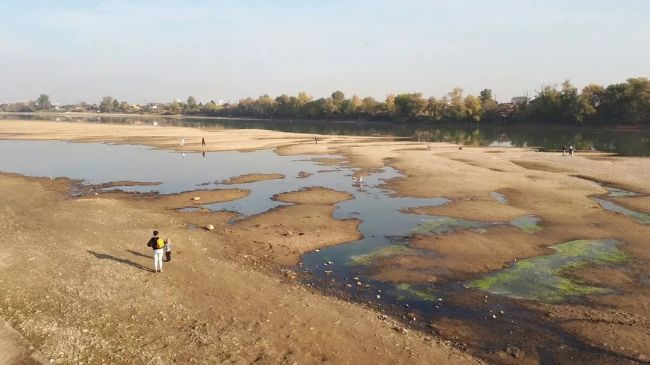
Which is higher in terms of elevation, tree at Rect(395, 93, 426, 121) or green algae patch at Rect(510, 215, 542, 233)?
tree at Rect(395, 93, 426, 121)

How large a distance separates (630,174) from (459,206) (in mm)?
25593

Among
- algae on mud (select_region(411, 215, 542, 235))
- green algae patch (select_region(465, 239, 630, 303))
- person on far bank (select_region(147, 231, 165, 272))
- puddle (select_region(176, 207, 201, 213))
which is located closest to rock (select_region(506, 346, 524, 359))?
green algae patch (select_region(465, 239, 630, 303))

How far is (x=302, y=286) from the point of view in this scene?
18266 millimetres

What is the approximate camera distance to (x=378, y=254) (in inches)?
892

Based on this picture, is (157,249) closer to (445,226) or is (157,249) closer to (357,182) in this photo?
(445,226)

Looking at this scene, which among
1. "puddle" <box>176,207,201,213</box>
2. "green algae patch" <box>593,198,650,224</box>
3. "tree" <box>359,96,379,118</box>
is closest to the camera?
"green algae patch" <box>593,198,650,224</box>

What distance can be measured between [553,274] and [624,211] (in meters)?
15.7

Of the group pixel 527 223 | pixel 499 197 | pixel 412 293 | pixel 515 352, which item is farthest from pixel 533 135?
pixel 515 352

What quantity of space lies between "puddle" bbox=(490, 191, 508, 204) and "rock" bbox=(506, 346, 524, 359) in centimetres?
2166

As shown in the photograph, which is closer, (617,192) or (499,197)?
(499,197)

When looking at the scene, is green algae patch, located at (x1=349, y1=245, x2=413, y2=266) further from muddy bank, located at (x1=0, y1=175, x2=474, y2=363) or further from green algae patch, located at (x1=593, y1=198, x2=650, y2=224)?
green algae patch, located at (x1=593, y1=198, x2=650, y2=224)

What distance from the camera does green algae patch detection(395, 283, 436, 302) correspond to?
17.6 m

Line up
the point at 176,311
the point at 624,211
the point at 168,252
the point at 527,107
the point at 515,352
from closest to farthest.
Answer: the point at 515,352 < the point at 176,311 < the point at 168,252 < the point at 624,211 < the point at 527,107

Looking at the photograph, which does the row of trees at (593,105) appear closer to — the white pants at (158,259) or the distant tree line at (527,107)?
the distant tree line at (527,107)
